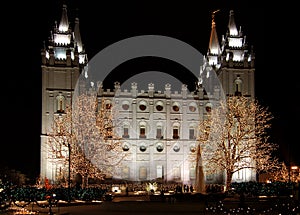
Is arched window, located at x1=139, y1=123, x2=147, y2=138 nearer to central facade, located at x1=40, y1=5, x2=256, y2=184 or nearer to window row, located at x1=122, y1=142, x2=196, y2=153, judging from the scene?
central facade, located at x1=40, y1=5, x2=256, y2=184

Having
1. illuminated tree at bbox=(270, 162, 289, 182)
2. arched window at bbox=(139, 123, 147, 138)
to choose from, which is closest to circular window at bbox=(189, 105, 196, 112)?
arched window at bbox=(139, 123, 147, 138)

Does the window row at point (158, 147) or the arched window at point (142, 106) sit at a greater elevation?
the arched window at point (142, 106)

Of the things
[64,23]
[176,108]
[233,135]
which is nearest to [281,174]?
[233,135]

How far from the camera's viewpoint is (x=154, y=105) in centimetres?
8275

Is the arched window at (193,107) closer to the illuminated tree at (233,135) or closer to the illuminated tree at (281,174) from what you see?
the illuminated tree at (281,174)

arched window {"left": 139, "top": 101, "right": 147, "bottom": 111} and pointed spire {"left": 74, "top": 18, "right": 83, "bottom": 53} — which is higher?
pointed spire {"left": 74, "top": 18, "right": 83, "bottom": 53}

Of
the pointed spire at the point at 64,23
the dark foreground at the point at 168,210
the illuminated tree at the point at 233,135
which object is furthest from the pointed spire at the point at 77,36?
the dark foreground at the point at 168,210

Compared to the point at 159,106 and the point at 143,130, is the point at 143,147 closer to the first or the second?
the point at 143,130

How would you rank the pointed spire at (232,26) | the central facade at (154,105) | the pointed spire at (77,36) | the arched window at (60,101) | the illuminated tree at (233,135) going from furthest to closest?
the pointed spire at (77,36), the pointed spire at (232,26), the central facade at (154,105), the arched window at (60,101), the illuminated tree at (233,135)

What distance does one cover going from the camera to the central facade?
79125 mm

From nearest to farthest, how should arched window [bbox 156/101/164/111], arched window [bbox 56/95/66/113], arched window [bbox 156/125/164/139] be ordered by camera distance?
1. arched window [bbox 56/95/66/113]
2. arched window [bbox 156/125/164/139]
3. arched window [bbox 156/101/164/111]

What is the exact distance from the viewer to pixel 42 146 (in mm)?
76875

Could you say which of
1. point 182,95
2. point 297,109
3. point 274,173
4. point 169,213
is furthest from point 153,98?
point 169,213

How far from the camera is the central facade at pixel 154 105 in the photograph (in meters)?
79.1
